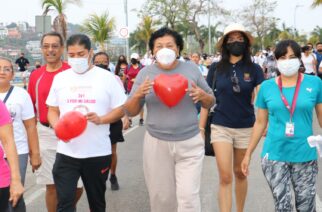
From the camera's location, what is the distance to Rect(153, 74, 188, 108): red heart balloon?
394 centimetres

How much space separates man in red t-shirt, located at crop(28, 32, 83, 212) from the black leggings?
147 centimetres

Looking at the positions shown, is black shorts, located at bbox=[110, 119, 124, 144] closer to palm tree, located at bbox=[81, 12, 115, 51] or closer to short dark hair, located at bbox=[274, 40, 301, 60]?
short dark hair, located at bbox=[274, 40, 301, 60]

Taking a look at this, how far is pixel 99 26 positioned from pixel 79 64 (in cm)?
2344

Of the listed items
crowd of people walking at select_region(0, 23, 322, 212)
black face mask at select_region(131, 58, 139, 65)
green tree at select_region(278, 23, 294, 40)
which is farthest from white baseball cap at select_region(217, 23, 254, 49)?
green tree at select_region(278, 23, 294, 40)

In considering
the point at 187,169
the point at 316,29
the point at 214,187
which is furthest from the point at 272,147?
the point at 316,29

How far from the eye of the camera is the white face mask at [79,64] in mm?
4262

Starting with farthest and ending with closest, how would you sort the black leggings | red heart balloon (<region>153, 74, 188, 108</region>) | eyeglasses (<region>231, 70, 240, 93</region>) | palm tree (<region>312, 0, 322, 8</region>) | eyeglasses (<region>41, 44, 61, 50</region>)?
palm tree (<region>312, 0, 322, 8</region>) < eyeglasses (<region>41, 44, 61, 50</region>) < eyeglasses (<region>231, 70, 240, 93</region>) < red heart balloon (<region>153, 74, 188, 108</region>) < the black leggings

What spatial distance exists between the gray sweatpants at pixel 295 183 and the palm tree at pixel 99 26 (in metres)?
23.7

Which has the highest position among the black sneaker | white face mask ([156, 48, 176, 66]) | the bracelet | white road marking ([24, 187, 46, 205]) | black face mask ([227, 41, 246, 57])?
black face mask ([227, 41, 246, 57])

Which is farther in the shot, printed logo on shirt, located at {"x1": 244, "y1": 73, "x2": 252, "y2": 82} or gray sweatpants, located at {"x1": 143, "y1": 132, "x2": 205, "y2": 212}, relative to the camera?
printed logo on shirt, located at {"x1": 244, "y1": 73, "x2": 252, "y2": 82}

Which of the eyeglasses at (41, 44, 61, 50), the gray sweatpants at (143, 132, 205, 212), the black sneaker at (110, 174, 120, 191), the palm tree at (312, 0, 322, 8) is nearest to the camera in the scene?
the gray sweatpants at (143, 132, 205, 212)

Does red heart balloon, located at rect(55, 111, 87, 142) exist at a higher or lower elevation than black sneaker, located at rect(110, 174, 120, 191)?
higher

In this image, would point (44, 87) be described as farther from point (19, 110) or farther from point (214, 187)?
point (214, 187)

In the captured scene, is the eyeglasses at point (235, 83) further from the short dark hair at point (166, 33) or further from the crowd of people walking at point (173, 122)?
the short dark hair at point (166, 33)
